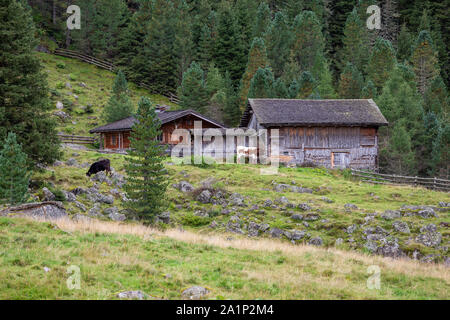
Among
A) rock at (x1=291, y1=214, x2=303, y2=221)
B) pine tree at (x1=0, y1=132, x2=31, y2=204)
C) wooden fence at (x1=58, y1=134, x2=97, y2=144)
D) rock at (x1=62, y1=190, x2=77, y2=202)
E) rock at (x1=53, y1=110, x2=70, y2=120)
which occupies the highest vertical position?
rock at (x1=53, y1=110, x2=70, y2=120)

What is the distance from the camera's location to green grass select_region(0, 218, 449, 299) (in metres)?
9.68

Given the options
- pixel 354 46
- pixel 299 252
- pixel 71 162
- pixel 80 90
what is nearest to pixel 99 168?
pixel 71 162

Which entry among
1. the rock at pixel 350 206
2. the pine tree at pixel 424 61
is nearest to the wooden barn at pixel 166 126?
the rock at pixel 350 206

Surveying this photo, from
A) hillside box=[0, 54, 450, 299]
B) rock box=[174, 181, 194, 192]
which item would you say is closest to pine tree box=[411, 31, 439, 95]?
hillside box=[0, 54, 450, 299]

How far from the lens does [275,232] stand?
72.4 feet

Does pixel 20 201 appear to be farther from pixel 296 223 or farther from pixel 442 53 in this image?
pixel 442 53

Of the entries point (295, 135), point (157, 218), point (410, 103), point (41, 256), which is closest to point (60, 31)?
point (295, 135)

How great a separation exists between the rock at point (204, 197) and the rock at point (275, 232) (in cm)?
589

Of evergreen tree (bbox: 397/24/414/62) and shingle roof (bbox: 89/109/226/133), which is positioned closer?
shingle roof (bbox: 89/109/226/133)

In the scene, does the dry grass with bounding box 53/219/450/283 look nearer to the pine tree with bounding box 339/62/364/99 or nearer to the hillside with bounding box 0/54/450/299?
the hillside with bounding box 0/54/450/299

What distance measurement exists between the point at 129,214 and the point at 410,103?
1496 inches

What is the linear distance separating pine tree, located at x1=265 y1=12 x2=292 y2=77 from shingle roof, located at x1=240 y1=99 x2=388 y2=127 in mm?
27701

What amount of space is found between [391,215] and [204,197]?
11.3 m

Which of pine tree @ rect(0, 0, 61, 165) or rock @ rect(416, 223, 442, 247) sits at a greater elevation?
pine tree @ rect(0, 0, 61, 165)
